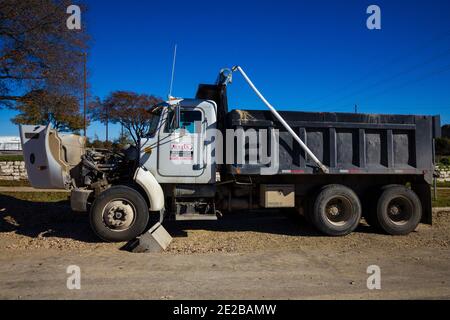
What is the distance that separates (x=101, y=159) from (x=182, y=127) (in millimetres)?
1994

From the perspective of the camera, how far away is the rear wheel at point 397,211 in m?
7.45

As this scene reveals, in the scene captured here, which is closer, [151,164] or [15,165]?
[151,164]

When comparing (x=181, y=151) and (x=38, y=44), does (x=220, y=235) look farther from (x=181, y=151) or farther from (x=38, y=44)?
(x=38, y=44)

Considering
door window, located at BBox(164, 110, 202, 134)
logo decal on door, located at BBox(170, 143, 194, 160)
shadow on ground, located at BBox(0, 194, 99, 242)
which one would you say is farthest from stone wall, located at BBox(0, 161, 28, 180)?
door window, located at BBox(164, 110, 202, 134)

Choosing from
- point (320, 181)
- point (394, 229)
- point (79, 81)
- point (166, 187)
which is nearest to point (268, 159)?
point (320, 181)

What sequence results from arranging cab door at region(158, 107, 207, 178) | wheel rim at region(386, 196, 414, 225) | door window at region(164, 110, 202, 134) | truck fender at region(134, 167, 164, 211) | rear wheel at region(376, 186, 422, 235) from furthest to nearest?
1. wheel rim at region(386, 196, 414, 225)
2. rear wheel at region(376, 186, 422, 235)
3. door window at region(164, 110, 202, 134)
4. cab door at region(158, 107, 207, 178)
5. truck fender at region(134, 167, 164, 211)

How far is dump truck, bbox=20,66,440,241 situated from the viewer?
6863mm

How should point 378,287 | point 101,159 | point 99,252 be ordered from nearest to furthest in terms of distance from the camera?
point 378,287
point 99,252
point 101,159

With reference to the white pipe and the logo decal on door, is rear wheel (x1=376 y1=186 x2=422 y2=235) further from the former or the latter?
the logo decal on door

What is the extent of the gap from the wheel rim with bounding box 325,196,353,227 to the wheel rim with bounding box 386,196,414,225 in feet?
3.14

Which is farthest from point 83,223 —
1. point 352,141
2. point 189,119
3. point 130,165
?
point 352,141

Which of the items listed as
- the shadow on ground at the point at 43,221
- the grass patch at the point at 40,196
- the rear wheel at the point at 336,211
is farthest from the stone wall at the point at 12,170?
the rear wheel at the point at 336,211
